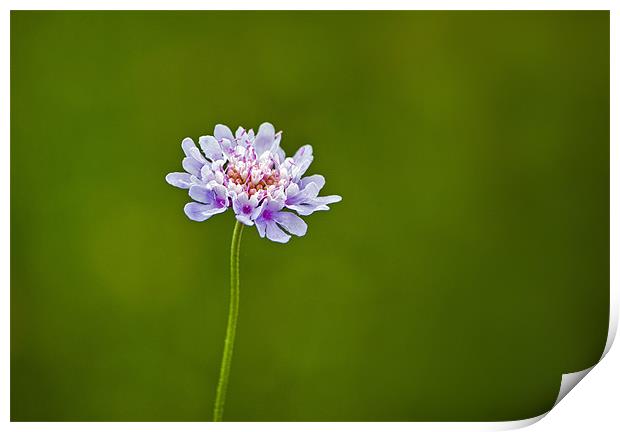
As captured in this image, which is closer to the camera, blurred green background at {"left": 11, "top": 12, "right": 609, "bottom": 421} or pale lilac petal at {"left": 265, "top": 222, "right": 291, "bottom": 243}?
pale lilac petal at {"left": 265, "top": 222, "right": 291, "bottom": 243}

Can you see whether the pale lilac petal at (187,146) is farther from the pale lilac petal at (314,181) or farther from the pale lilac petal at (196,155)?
the pale lilac petal at (314,181)

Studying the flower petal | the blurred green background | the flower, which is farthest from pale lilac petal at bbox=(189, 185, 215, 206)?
the blurred green background

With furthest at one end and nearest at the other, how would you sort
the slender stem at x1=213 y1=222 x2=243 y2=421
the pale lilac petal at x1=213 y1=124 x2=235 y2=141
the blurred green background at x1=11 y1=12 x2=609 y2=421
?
the blurred green background at x1=11 y1=12 x2=609 y2=421, the pale lilac petal at x1=213 y1=124 x2=235 y2=141, the slender stem at x1=213 y1=222 x2=243 y2=421

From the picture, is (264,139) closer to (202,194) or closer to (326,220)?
(202,194)

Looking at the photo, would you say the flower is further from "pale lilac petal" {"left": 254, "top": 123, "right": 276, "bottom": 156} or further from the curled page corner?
the curled page corner

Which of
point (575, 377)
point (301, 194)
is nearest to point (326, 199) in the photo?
point (301, 194)

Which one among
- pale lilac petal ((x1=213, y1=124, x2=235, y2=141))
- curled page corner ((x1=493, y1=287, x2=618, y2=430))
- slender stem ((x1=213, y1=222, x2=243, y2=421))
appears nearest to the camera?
slender stem ((x1=213, y1=222, x2=243, y2=421))
